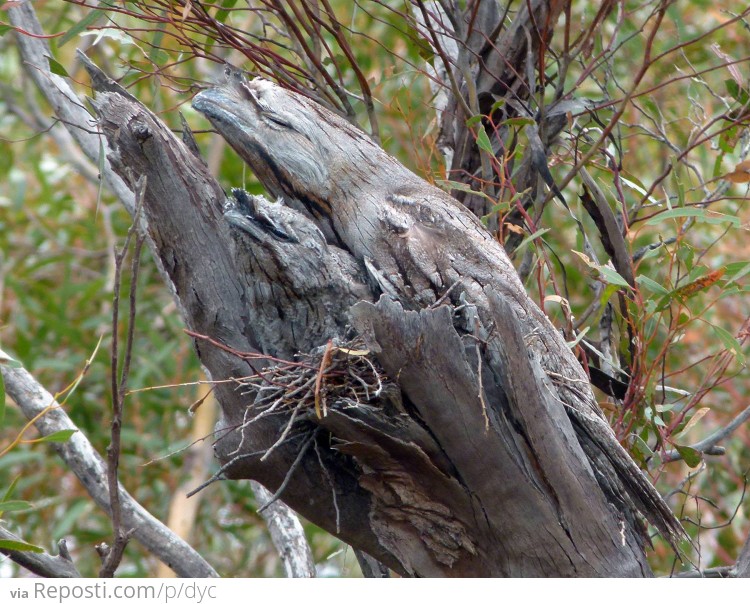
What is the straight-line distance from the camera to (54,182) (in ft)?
13.6

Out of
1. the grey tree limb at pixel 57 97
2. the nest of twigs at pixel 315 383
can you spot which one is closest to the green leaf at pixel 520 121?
the nest of twigs at pixel 315 383

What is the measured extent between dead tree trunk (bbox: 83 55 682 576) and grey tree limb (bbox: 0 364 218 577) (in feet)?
2.09

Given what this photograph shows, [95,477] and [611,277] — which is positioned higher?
[611,277]

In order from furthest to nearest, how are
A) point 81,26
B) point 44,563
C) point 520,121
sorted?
point 81,26 < point 520,121 < point 44,563

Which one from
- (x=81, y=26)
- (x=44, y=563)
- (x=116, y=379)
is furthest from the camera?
(x=81, y=26)

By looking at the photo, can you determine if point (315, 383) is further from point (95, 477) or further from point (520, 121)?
point (95, 477)

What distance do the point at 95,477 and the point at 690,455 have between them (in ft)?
4.13

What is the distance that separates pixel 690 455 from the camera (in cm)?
154

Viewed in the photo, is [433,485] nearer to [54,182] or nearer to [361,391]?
[361,391]

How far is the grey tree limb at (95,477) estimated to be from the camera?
5.92 feet

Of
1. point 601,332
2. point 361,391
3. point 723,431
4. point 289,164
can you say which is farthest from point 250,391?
point 723,431

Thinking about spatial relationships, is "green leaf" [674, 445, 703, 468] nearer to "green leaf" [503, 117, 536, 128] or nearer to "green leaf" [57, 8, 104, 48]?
"green leaf" [503, 117, 536, 128]

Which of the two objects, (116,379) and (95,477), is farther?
(95,477)

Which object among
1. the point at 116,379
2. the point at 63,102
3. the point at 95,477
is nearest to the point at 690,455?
the point at 116,379
